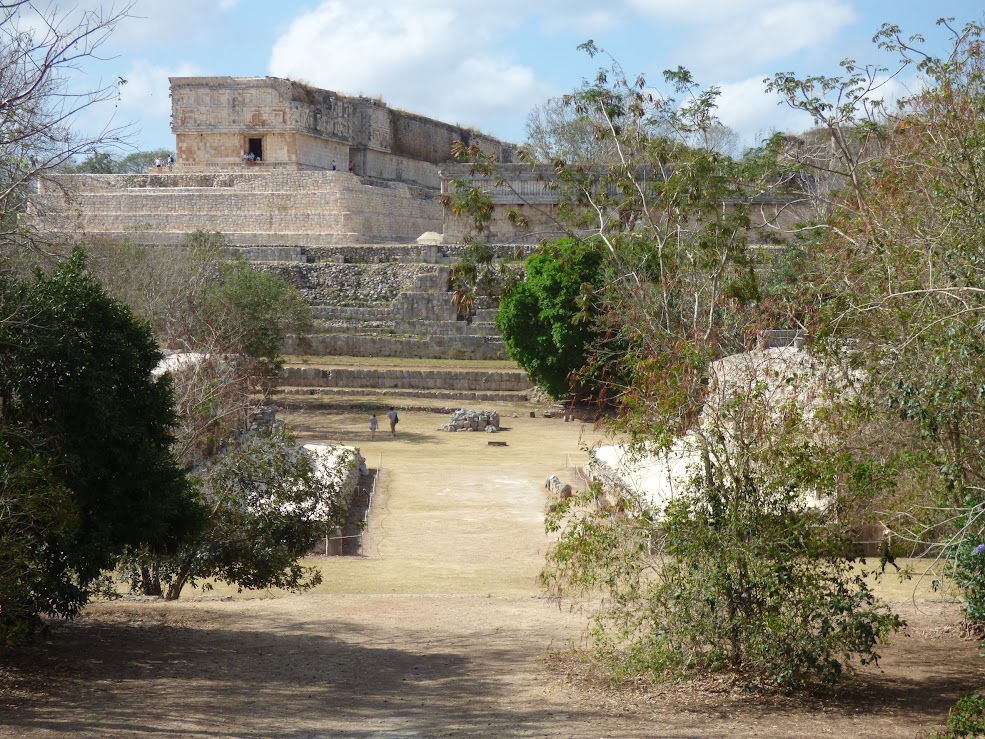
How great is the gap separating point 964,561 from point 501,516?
9.81 metres

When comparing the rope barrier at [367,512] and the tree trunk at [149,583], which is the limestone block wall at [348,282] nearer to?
the rope barrier at [367,512]

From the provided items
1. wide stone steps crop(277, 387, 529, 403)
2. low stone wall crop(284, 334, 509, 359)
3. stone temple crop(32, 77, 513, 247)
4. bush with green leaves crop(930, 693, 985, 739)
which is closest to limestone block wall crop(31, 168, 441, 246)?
stone temple crop(32, 77, 513, 247)

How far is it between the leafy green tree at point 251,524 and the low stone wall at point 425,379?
18100 mm

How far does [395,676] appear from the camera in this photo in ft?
22.9

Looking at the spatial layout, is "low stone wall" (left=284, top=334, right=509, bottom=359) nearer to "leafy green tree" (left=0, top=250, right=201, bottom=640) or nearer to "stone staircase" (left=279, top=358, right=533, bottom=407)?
"stone staircase" (left=279, top=358, right=533, bottom=407)

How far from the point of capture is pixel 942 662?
7.11 metres

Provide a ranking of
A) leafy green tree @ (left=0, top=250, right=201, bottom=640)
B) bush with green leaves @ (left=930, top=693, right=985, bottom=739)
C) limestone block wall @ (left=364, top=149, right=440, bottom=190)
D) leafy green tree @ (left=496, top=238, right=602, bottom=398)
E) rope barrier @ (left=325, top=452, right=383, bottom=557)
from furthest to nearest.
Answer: limestone block wall @ (left=364, top=149, right=440, bottom=190)
leafy green tree @ (left=496, top=238, right=602, bottom=398)
rope barrier @ (left=325, top=452, right=383, bottom=557)
leafy green tree @ (left=0, top=250, right=201, bottom=640)
bush with green leaves @ (left=930, top=693, right=985, bottom=739)

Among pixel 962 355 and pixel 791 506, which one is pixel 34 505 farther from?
pixel 962 355

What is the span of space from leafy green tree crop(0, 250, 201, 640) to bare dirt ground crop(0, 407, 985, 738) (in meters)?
0.72

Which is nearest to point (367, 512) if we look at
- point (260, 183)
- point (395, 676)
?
point (395, 676)

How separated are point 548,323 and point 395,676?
58.6ft

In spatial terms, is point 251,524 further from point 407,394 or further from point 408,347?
A: point 408,347

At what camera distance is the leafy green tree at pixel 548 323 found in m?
23.8

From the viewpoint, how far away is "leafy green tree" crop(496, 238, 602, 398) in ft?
78.1
